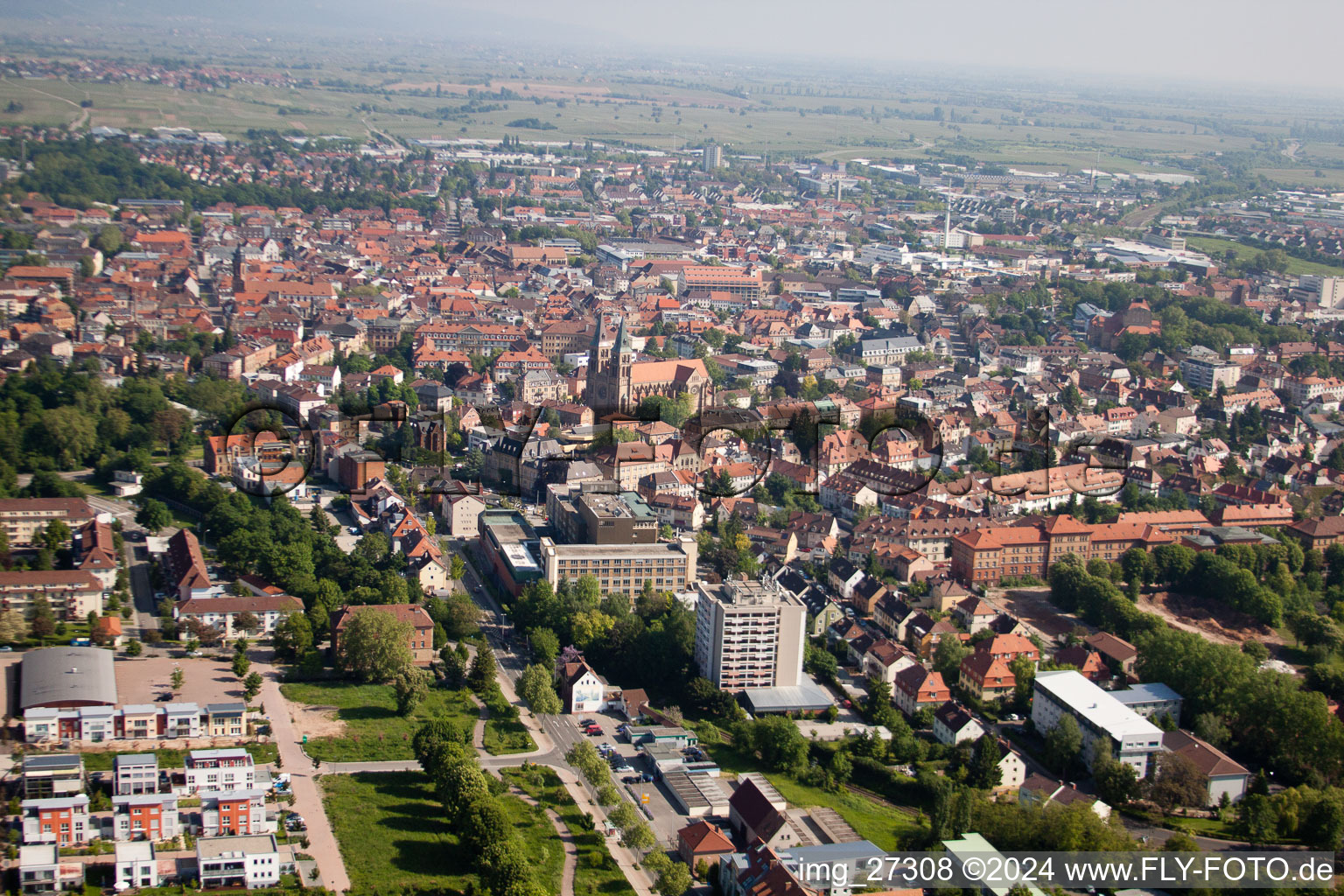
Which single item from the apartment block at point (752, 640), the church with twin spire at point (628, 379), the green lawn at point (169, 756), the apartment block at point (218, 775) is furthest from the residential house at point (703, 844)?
the church with twin spire at point (628, 379)

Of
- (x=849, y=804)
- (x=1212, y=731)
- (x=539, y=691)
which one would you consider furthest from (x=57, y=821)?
(x=1212, y=731)

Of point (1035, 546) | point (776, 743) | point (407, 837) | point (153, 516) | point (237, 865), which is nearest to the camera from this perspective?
point (237, 865)

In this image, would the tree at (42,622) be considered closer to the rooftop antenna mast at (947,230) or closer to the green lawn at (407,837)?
the green lawn at (407,837)

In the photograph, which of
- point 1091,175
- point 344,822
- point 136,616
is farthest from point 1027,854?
point 1091,175

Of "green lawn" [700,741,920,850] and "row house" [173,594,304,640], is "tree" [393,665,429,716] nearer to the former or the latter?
"row house" [173,594,304,640]

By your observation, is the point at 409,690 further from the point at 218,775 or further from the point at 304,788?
the point at 218,775

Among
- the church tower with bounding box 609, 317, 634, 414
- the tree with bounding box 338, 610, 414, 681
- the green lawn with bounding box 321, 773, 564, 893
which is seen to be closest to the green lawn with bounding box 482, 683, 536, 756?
the green lawn with bounding box 321, 773, 564, 893
